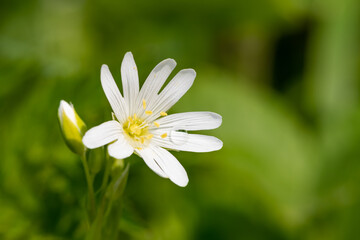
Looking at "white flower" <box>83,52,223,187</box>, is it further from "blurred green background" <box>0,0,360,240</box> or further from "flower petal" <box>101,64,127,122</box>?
"blurred green background" <box>0,0,360,240</box>

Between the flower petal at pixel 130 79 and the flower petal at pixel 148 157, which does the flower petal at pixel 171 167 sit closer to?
the flower petal at pixel 148 157

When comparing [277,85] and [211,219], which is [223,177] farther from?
[277,85]

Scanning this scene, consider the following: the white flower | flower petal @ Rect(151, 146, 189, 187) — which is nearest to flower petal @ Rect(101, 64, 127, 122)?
the white flower

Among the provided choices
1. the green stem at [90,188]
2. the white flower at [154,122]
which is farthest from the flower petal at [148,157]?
the green stem at [90,188]

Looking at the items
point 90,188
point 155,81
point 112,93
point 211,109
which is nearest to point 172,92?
point 155,81

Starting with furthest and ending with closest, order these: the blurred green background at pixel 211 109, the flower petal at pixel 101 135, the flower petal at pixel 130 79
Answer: the blurred green background at pixel 211 109 < the flower petal at pixel 130 79 < the flower petal at pixel 101 135

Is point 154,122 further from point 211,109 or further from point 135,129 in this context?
point 211,109

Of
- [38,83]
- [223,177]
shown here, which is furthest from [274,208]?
[38,83]
